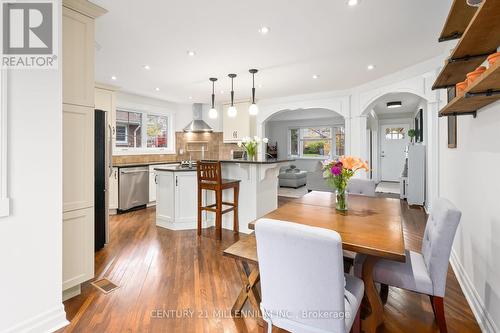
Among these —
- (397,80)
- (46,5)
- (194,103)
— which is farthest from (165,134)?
(397,80)

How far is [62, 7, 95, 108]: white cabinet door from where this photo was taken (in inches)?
79.2

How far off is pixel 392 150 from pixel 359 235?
9.15 metres

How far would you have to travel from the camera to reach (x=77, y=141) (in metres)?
2.08

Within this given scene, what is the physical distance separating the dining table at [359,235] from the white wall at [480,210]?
1.79ft

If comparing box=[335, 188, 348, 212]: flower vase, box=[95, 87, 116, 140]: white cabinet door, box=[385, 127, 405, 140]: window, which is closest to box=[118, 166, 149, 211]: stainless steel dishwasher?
box=[95, 87, 116, 140]: white cabinet door

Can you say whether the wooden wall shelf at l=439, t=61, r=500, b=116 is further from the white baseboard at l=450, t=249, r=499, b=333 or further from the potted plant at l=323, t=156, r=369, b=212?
the white baseboard at l=450, t=249, r=499, b=333

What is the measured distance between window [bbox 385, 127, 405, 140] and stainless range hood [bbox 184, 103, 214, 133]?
6.81m

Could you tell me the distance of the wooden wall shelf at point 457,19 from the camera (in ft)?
5.25

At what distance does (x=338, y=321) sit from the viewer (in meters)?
1.15

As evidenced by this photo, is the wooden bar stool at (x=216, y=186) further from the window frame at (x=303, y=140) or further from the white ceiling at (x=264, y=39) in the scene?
the window frame at (x=303, y=140)

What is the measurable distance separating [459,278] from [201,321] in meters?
2.43

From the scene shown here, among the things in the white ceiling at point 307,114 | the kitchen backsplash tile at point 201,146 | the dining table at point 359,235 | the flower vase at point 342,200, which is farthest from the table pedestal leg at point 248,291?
the white ceiling at point 307,114

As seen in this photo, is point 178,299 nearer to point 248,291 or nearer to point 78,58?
point 248,291

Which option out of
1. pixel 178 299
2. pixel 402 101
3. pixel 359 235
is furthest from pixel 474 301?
pixel 402 101
